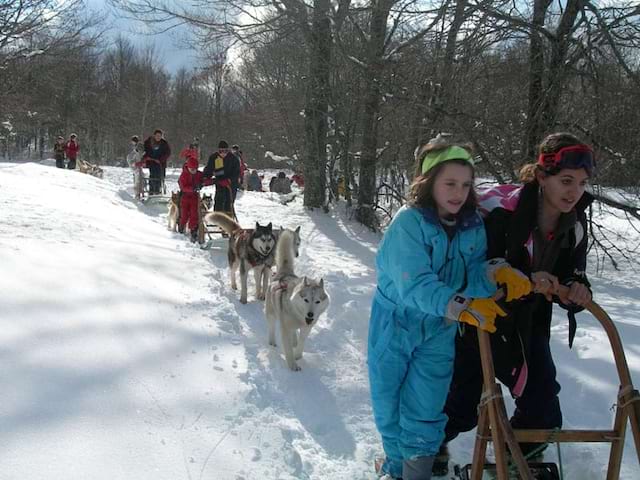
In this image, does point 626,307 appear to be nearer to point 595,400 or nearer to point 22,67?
point 595,400

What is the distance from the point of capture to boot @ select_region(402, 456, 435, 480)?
7.86 ft

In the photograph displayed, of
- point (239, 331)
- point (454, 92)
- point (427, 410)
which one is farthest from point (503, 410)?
point (454, 92)

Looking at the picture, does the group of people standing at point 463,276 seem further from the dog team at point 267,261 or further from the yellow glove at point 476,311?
the dog team at point 267,261

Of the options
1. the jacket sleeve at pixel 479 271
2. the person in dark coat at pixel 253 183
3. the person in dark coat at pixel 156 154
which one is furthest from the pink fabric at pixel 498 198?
the person in dark coat at pixel 253 183

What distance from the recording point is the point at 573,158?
2.17 metres

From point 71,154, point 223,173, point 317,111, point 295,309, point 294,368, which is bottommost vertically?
point 294,368

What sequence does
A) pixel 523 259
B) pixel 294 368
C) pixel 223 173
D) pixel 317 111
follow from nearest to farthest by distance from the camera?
pixel 523 259 < pixel 294 368 < pixel 223 173 < pixel 317 111

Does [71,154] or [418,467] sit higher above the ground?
[71,154]

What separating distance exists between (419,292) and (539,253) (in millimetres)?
632

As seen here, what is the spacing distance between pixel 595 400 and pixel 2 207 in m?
7.75

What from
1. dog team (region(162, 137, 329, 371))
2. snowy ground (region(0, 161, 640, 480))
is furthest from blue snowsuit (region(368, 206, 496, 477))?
dog team (region(162, 137, 329, 371))

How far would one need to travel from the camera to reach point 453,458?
295 cm

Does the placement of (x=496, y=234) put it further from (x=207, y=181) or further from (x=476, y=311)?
(x=207, y=181)

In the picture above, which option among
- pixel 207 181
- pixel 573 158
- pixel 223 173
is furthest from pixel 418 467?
pixel 223 173
